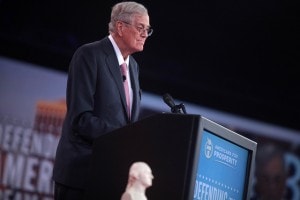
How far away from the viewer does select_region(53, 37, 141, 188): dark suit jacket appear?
6.60 feet

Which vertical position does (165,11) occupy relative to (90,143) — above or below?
above

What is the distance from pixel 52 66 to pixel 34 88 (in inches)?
11.8

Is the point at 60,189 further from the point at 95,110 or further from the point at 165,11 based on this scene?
the point at 165,11

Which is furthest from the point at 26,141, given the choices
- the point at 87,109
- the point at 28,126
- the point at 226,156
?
the point at 226,156

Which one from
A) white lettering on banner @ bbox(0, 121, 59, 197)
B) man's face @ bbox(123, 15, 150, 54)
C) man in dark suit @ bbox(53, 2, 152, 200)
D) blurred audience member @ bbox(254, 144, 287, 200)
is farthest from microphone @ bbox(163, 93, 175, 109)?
blurred audience member @ bbox(254, 144, 287, 200)

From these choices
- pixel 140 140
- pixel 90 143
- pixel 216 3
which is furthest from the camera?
pixel 216 3

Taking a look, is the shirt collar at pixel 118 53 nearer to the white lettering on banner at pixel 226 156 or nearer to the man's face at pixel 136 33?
the man's face at pixel 136 33

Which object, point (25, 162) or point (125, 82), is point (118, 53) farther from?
point (25, 162)

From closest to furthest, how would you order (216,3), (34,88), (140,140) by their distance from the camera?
(140,140)
(34,88)
(216,3)

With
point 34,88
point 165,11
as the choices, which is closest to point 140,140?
point 34,88

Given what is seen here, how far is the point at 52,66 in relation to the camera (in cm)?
501

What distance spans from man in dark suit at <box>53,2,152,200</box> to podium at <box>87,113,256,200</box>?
0.26 feet

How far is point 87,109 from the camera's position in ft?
6.65

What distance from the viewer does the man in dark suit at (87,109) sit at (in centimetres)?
202
